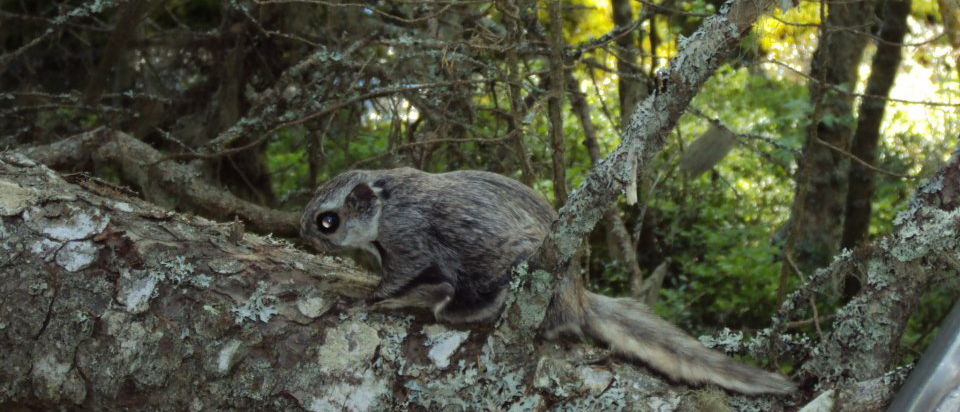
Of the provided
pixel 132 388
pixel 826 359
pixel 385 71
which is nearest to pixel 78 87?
pixel 385 71

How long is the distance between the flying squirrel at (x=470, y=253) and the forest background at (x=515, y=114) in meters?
0.29

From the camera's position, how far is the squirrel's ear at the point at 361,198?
3.24 meters

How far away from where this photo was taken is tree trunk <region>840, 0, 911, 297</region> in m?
5.78

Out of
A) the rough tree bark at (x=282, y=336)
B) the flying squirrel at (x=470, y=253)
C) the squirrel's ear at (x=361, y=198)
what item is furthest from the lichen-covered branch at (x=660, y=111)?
the squirrel's ear at (x=361, y=198)

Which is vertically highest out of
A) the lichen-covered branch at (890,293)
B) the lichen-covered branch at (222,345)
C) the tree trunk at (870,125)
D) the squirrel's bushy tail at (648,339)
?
the tree trunk at (870,125)

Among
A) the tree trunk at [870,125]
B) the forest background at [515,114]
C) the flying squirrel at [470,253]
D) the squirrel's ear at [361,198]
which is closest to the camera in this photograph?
the flying squirrel at [470,253]

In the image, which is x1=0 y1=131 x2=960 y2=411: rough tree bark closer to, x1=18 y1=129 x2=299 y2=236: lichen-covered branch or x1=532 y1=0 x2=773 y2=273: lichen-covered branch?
x1=532 y1=0 x2=773 y2=273: lichen-covered branch

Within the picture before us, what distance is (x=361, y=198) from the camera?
3.25m

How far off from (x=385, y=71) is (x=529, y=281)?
80.8 inches

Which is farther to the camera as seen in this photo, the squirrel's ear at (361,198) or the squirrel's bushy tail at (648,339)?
the squirrel's ear at (361,198)

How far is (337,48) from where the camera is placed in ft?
14.5

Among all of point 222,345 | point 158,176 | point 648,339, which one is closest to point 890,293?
point 648,339

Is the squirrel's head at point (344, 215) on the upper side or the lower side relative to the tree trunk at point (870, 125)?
lower

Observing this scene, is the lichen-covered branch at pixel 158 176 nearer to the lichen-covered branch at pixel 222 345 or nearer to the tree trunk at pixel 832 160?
the lichen-covered branch at pixel 222 345
